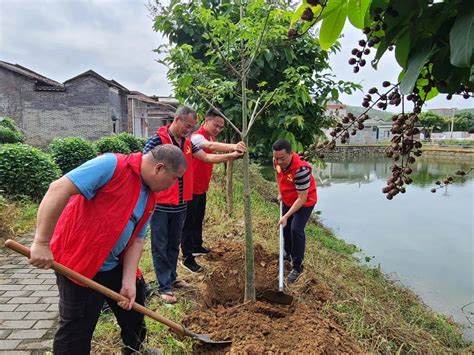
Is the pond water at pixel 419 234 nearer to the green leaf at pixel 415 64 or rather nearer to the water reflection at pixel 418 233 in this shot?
the water reflection at pixel 418 233

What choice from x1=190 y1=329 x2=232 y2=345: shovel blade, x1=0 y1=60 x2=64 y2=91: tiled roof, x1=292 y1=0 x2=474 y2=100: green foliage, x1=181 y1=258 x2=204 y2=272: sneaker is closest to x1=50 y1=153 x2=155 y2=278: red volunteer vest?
x1=190 y1=329 x2=232 y2=345: shovel blade

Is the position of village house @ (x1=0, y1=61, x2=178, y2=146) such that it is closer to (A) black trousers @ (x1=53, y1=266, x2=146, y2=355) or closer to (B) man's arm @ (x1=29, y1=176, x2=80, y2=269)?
(A) black trousers @ (x1=53, y1=266, x2=146, y2=355)

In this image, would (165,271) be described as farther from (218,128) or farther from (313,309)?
(218,128)

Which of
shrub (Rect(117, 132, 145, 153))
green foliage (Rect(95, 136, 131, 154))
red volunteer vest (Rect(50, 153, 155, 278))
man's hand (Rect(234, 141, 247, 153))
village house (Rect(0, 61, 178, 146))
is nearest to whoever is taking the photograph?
red volunteer vest (Rect(50, 153, 155, 278))

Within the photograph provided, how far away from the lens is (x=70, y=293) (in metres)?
2.19

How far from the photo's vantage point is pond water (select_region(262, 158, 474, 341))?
8336mm

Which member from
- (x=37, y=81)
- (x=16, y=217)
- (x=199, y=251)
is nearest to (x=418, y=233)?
(x=199, y=251)

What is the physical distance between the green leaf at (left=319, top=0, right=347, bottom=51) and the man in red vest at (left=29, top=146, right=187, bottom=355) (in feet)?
4.52

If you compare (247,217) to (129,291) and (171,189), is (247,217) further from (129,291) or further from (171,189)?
(129,291)

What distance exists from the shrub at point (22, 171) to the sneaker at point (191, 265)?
15.7ft

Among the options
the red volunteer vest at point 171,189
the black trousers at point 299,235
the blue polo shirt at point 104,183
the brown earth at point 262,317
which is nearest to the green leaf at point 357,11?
the blue polo shirt at point 104,183

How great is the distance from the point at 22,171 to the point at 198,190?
467 centimetres

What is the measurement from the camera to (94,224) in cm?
210

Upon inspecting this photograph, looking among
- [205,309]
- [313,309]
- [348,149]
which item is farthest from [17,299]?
[348,149]
